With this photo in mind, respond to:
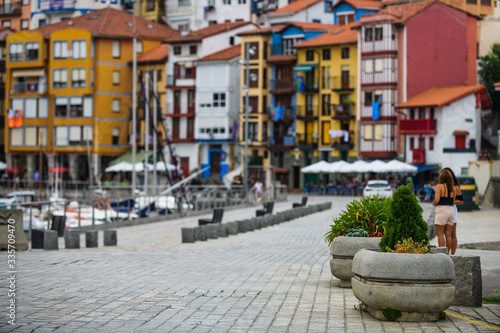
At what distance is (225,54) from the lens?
92250 millimetres

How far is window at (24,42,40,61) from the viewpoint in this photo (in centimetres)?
9762

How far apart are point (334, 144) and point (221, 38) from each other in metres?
18.8

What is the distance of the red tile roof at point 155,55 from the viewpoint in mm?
94850

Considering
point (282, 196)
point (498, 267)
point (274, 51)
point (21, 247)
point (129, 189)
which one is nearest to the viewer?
point (498, 267)

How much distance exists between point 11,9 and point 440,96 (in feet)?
168

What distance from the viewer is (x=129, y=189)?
243 ft

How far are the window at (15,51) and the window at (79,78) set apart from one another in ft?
23.8

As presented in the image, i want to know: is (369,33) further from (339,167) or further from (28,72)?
(28,72)

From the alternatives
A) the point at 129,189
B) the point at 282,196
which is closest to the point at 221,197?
the point at 282,196

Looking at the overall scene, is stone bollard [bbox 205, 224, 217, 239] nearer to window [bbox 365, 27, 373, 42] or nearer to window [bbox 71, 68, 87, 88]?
window [bbox 365, 27, 373, 42]

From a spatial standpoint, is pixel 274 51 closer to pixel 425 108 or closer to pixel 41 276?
pixel 425 108

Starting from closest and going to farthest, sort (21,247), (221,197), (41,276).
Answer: (41,276) < (21,247) < (221,197)

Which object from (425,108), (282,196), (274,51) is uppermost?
(274,51)

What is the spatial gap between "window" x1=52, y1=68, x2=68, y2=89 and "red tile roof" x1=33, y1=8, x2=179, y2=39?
454 cm
